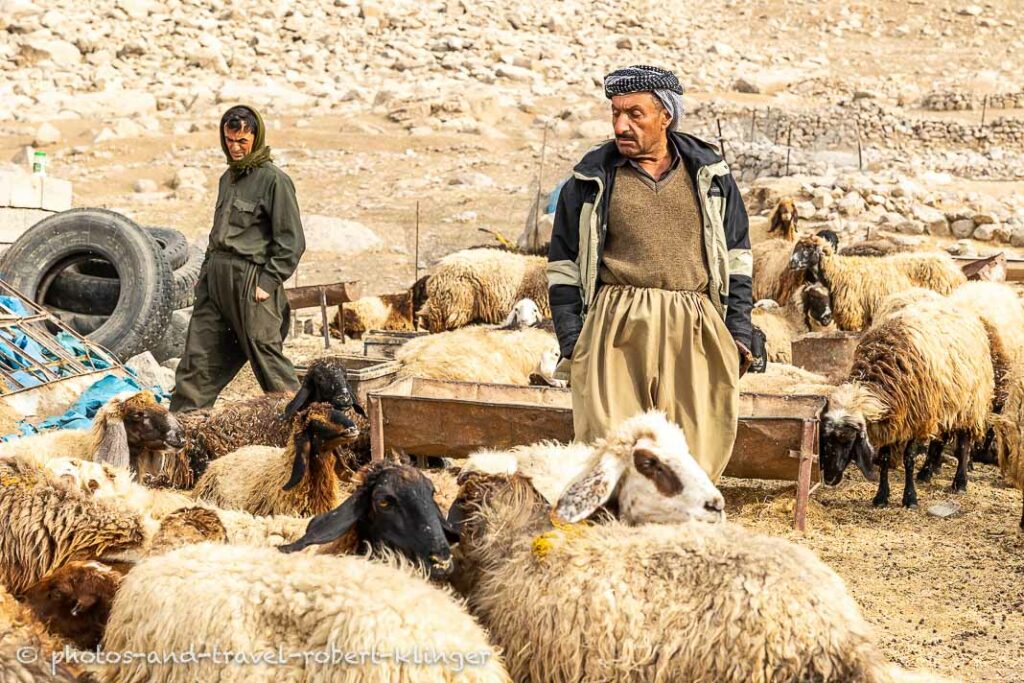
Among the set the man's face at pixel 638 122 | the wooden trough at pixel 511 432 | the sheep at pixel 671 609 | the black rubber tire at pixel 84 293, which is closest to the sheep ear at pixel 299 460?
the wooden trough at pixel 511 432

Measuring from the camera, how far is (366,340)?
9875 mm

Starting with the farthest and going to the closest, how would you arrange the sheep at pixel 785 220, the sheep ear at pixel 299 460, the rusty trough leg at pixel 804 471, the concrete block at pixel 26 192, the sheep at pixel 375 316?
1. the sheep at pixel 785 220
2. the sheep at pixel 375 316
3. the concrete block at pixel 26 192
4. the rusty trough leg at pixel 804 471
5. the sheep ear at pixel 299 460

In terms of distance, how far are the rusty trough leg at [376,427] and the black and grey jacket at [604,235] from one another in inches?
83.9

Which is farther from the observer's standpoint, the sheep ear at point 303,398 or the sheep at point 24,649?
the sheep ear at point 303,398

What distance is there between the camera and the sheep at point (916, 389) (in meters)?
7.23

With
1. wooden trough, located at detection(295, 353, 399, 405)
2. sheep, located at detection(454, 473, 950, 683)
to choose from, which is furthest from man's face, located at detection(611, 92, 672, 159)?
wooden trough, located at detection(295, 353, 399, 405)

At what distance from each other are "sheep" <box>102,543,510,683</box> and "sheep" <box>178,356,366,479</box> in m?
2.97

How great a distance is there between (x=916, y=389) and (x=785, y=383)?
3.01ft

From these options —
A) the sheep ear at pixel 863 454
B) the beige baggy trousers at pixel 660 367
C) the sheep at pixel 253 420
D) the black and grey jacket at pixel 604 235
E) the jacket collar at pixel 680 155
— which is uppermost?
the jacket collar at pixel 680 155

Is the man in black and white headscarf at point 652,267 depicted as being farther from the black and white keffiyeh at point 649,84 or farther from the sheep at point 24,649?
the sheep at point 24,649

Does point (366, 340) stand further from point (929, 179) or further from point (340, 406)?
point (929, 179)

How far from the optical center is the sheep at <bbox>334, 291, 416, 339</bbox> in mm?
12812

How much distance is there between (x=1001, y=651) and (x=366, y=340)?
20.2 ft

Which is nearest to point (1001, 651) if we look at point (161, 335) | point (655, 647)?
point (655, 647)
